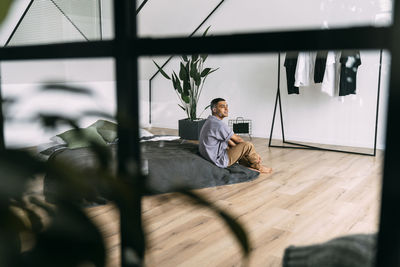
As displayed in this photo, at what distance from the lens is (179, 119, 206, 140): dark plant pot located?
5.22 m

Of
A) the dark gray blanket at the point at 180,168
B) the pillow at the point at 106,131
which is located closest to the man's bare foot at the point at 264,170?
the dark gray blanket at the point at 180,168

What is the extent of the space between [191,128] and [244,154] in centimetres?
174

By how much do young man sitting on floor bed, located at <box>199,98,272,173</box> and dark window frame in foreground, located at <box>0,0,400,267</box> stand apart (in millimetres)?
2859

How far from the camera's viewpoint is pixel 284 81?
525 cm

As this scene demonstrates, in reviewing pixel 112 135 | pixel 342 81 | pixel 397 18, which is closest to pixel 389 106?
pixel 397 18

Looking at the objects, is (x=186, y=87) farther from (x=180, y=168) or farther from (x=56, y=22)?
(x=180, y=168)

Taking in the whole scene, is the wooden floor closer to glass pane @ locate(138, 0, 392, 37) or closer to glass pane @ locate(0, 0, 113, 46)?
glass pane @ locate(138, 0, 392, 37)

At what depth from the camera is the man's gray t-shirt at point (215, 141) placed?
344 centimetres

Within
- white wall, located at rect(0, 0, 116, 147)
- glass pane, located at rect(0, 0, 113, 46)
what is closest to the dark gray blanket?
white wall, located at rect(0, 0, 116, 147)

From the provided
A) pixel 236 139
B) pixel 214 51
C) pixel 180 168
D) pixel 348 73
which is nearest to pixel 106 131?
pixel 180 168

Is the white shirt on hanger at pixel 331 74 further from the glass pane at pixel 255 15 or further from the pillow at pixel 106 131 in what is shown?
the pillow at pixel 106 131

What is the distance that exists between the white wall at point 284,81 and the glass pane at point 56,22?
688mm

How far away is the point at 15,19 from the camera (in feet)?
14.2

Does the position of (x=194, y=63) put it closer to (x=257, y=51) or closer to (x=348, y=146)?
(x=348, y=146)
